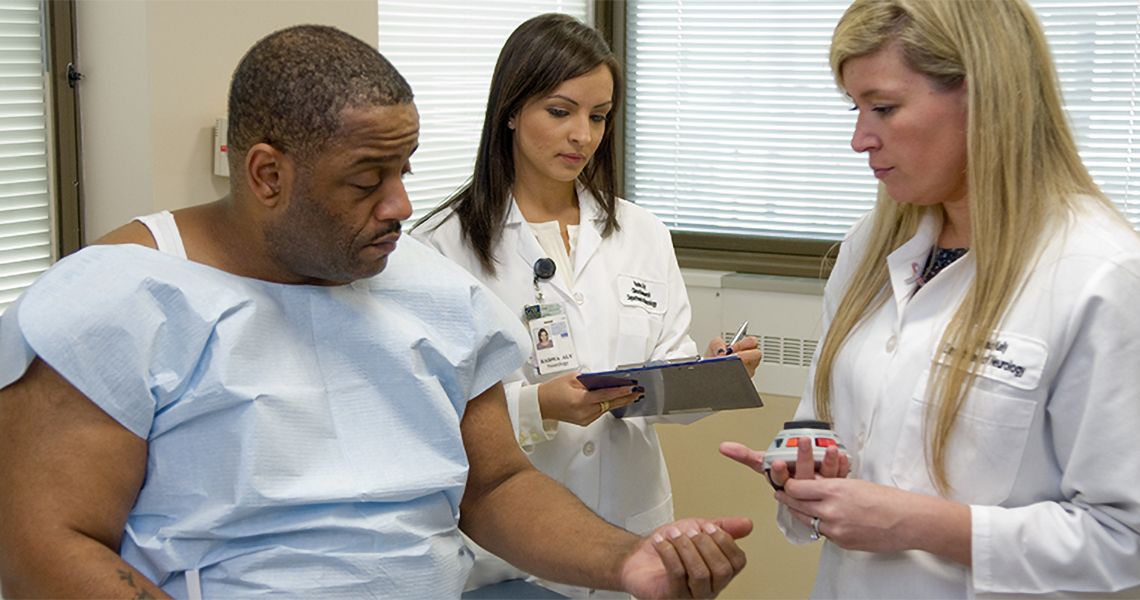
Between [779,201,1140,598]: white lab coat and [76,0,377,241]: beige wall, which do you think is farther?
[76,0,377,241]: beige wall

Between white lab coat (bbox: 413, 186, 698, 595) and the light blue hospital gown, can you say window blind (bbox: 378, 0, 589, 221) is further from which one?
the light blue hospital gown

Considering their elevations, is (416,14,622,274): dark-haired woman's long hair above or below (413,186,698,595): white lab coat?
above

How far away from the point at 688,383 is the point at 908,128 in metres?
0.68

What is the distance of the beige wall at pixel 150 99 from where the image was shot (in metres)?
2.41

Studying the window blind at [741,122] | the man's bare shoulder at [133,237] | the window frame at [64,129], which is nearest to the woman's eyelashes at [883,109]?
the man's bare shoulder at [133,237]

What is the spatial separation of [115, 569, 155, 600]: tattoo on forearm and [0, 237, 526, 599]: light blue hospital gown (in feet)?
0.16

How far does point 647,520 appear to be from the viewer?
2.56 meters

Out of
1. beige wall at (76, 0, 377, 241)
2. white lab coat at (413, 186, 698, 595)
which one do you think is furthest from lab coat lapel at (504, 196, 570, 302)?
beige wall at (76, 0, 377, 241)

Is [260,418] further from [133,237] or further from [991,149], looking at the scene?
[991,149]

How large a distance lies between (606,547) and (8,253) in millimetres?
1392

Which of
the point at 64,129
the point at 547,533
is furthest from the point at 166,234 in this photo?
the point at 64,129

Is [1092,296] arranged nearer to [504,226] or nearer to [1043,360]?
[1043,360]

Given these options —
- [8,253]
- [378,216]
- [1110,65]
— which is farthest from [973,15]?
[1110,65]

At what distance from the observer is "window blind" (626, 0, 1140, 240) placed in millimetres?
3904
